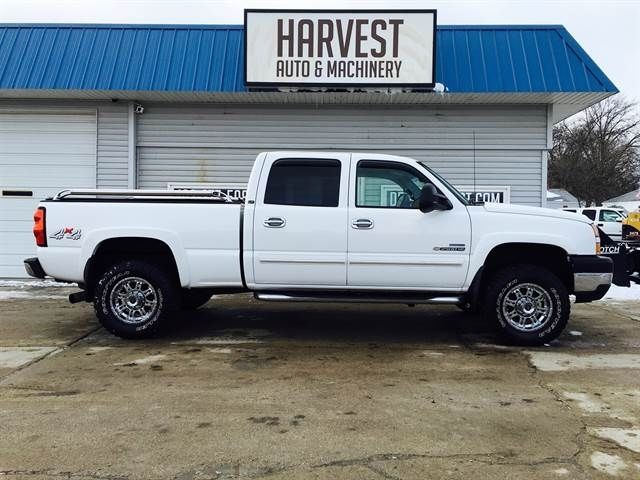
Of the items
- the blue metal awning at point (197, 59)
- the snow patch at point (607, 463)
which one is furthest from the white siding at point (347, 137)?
the snow patch at point (607, 463)

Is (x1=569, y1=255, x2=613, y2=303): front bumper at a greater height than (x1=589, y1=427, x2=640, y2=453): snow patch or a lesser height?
greater

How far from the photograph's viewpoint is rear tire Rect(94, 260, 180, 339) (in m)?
6.44

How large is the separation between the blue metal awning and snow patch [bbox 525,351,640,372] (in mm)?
5611

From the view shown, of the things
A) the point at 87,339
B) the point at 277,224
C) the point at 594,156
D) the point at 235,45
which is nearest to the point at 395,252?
the point at 277,224

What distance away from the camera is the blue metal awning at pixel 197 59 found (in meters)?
10.3

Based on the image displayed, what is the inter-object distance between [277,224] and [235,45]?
588 centimetres

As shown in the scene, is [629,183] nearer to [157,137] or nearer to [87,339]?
[157,137]

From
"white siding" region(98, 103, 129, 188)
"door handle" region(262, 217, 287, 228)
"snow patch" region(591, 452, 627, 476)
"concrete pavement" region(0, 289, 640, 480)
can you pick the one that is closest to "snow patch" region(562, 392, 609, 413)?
"concrete pavement" region(0, 289, 640, 480)

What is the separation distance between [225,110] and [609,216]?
65.2 ft

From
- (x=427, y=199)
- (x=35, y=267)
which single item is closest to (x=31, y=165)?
(x=35, y=267)

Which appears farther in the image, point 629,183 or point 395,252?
point 629,183

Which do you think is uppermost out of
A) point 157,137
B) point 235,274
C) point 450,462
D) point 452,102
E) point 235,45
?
point 235,45

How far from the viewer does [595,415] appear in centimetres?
434

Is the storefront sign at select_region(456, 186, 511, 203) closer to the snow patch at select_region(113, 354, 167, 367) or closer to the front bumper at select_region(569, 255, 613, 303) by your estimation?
the front bumper at select_region(569, 255, 613, 303)
